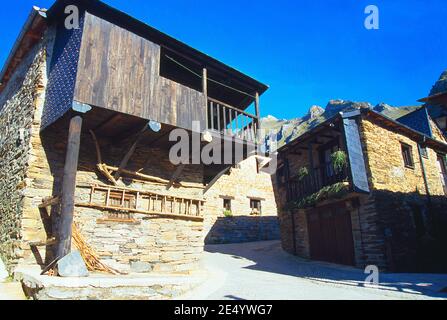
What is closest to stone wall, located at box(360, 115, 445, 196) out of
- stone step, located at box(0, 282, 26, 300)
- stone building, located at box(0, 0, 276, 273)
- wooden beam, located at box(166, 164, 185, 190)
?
stone building, located at box(0, 0, 276, 273)

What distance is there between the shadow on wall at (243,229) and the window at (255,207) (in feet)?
1.07

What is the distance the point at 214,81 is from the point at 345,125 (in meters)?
4.96

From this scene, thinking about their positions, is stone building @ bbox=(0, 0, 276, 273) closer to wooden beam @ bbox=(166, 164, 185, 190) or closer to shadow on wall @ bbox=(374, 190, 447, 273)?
wooden beam @ bbox=(166, 164, 185, 190)

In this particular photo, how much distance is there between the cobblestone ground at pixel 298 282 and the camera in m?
6.12

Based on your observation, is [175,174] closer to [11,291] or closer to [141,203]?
[141,203]

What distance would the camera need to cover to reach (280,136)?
71.8 meters

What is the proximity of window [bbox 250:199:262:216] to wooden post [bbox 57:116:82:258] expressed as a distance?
13.1 m

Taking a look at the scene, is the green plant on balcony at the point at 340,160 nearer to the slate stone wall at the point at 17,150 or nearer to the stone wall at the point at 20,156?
the stone wall at the point at 20,156

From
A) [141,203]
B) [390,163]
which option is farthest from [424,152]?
[141,203]

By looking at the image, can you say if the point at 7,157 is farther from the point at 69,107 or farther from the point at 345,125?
the point at 345,125

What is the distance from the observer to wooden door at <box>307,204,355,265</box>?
36.1 feet
